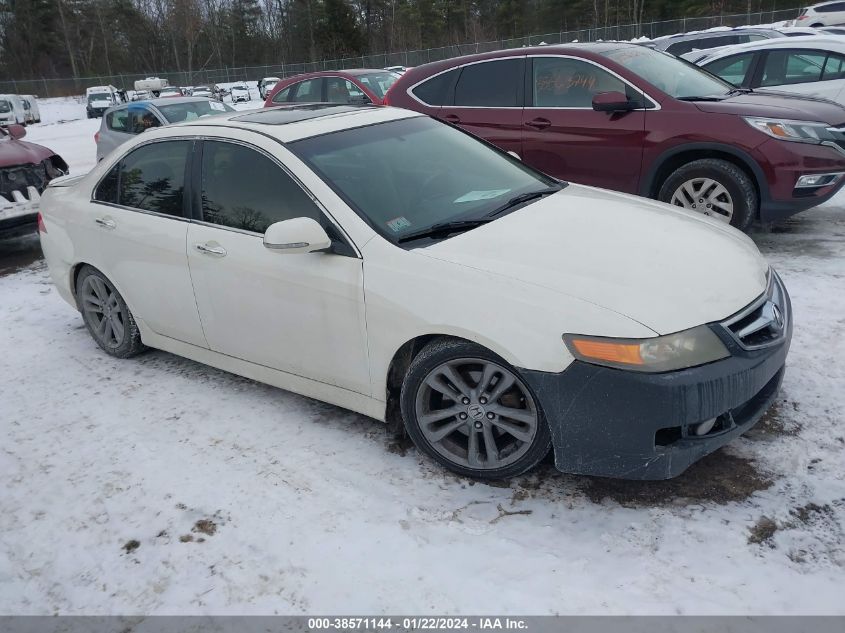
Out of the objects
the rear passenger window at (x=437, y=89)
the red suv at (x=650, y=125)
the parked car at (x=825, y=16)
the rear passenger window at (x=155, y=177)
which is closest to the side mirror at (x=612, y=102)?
the red suv at (x=650, y=125)

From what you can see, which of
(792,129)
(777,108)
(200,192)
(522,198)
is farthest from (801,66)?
(200,192)

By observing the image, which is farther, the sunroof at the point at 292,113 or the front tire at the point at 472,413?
the sunroof at the point at 292,113

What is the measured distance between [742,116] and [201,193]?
4.46 metres

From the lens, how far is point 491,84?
7020 millimetres

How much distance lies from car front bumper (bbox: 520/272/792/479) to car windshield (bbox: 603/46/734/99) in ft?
13.6

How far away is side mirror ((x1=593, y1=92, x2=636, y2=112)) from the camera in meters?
6.03

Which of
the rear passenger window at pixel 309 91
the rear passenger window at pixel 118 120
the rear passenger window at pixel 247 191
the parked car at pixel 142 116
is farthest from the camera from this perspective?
the rear passenger window at pixel 309 91

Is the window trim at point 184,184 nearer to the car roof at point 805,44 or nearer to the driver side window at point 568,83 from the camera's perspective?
the driver side window at point 568,83

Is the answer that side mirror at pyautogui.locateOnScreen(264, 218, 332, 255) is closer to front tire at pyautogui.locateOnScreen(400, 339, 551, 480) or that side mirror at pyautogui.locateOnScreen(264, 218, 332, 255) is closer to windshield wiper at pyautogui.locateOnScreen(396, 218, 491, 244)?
windshield wiper at pyautogui.locateOnScreen(396, 218, 491, 244)

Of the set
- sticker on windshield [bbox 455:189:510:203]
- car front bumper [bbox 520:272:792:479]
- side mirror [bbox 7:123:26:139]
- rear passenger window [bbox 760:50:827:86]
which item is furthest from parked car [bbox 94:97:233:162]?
car front bumper [bbox 520:272:792:479]

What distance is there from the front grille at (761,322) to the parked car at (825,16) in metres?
23.9

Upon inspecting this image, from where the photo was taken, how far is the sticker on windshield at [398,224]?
3.31 metres

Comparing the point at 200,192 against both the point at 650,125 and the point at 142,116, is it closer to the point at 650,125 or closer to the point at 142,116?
the point at 650,125

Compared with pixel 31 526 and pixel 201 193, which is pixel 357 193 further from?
pixel 31 526
